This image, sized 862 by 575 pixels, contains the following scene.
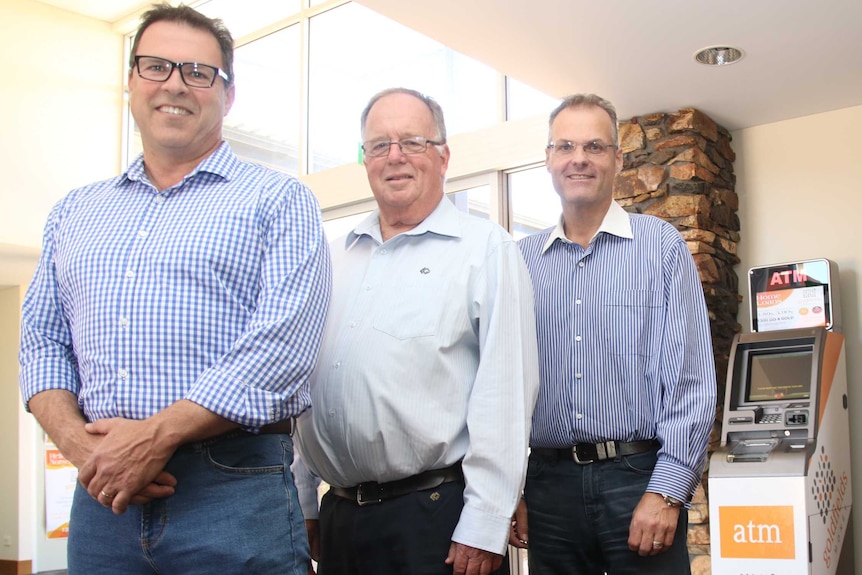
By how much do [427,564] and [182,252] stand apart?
29.8 inches

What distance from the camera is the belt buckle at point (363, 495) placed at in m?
1.80

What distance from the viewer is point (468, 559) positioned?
1694 mm

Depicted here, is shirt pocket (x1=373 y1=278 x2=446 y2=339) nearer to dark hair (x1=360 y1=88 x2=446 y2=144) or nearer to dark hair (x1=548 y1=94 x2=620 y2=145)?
dark hair (x1=360 y1=88 x2=446 y2=144)

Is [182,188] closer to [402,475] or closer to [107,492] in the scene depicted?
[107,492]

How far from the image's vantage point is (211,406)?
1.34 metres

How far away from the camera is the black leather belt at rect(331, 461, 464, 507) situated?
178cm

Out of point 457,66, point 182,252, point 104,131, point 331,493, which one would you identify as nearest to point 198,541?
point 182,252

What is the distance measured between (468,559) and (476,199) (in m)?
3.92

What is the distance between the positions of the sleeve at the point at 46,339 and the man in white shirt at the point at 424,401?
1.68 ft

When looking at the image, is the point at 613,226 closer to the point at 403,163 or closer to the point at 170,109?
the point at 403,163

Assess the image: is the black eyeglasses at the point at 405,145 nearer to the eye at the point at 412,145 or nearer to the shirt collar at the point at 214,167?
the eye at the point at 412,145

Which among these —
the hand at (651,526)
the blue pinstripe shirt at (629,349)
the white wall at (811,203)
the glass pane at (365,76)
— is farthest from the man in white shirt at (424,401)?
the glass pane at (365,76)

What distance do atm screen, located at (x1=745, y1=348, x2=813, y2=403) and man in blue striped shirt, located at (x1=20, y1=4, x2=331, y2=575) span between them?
2.63m

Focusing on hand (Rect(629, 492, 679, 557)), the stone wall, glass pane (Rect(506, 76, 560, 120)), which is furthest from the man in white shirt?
glass pane (Rect(506, 76, 560, 120))
